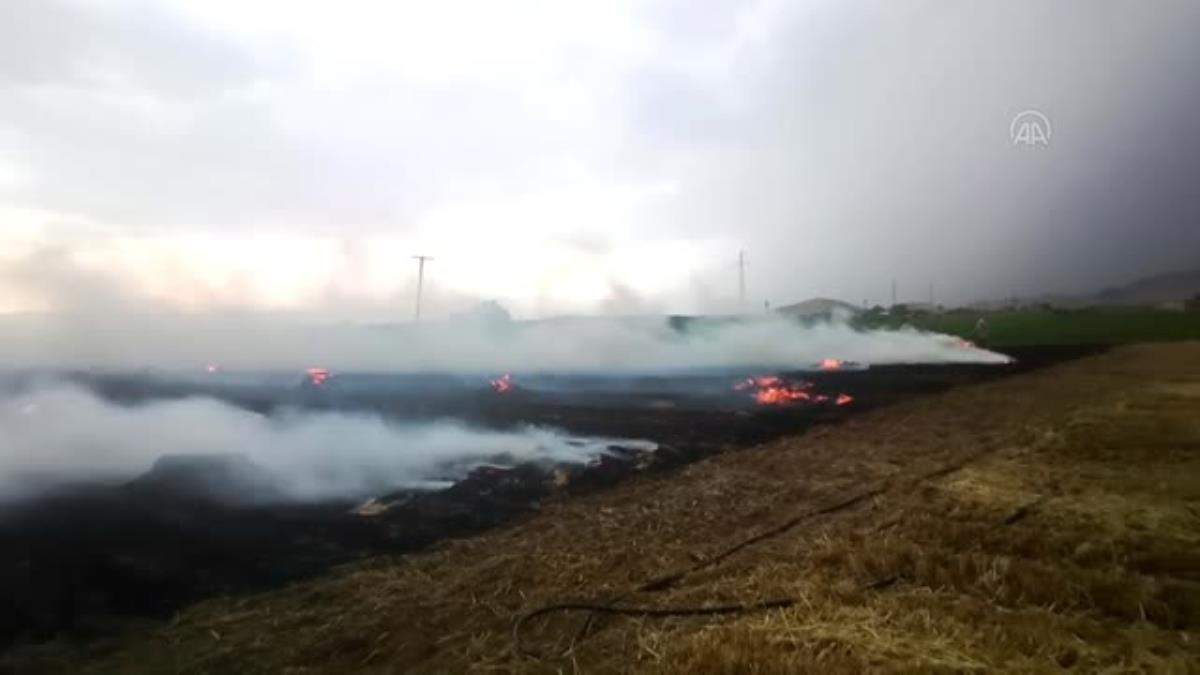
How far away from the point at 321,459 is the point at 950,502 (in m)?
14.9

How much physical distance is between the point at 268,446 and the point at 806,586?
17005 mm

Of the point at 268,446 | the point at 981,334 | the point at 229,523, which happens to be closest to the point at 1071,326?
the point at 981,334

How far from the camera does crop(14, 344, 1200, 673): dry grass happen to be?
19.0 ft

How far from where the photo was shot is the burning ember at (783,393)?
31.4m

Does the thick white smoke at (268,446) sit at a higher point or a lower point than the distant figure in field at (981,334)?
lower

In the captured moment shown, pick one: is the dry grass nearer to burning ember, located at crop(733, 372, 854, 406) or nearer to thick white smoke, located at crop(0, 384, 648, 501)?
thick white smoke, located at crop(0, 384, 648, 501)

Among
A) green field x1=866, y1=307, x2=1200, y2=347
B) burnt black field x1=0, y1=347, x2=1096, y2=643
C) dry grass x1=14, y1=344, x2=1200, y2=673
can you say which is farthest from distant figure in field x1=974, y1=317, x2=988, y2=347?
dry grass x1=14, y1=344, x2=1200, y2=673

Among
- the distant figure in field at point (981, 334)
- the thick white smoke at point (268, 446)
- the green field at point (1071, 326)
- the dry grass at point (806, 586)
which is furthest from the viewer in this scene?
the distant figure in field at point (981, 334)

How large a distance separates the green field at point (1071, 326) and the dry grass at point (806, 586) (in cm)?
7668

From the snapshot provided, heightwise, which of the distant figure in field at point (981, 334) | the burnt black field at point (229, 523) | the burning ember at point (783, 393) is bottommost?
the burnt black field at point (229, 523)

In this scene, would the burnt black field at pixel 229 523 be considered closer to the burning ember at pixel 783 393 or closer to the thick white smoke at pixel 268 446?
the thick white smoke at pixel 268 446

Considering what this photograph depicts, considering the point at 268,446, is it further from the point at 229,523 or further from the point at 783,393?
the point at 783,393

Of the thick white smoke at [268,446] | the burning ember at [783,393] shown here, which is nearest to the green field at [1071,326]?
the burning ember at [783,393]

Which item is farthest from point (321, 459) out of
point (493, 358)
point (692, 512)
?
point (493, 358)
